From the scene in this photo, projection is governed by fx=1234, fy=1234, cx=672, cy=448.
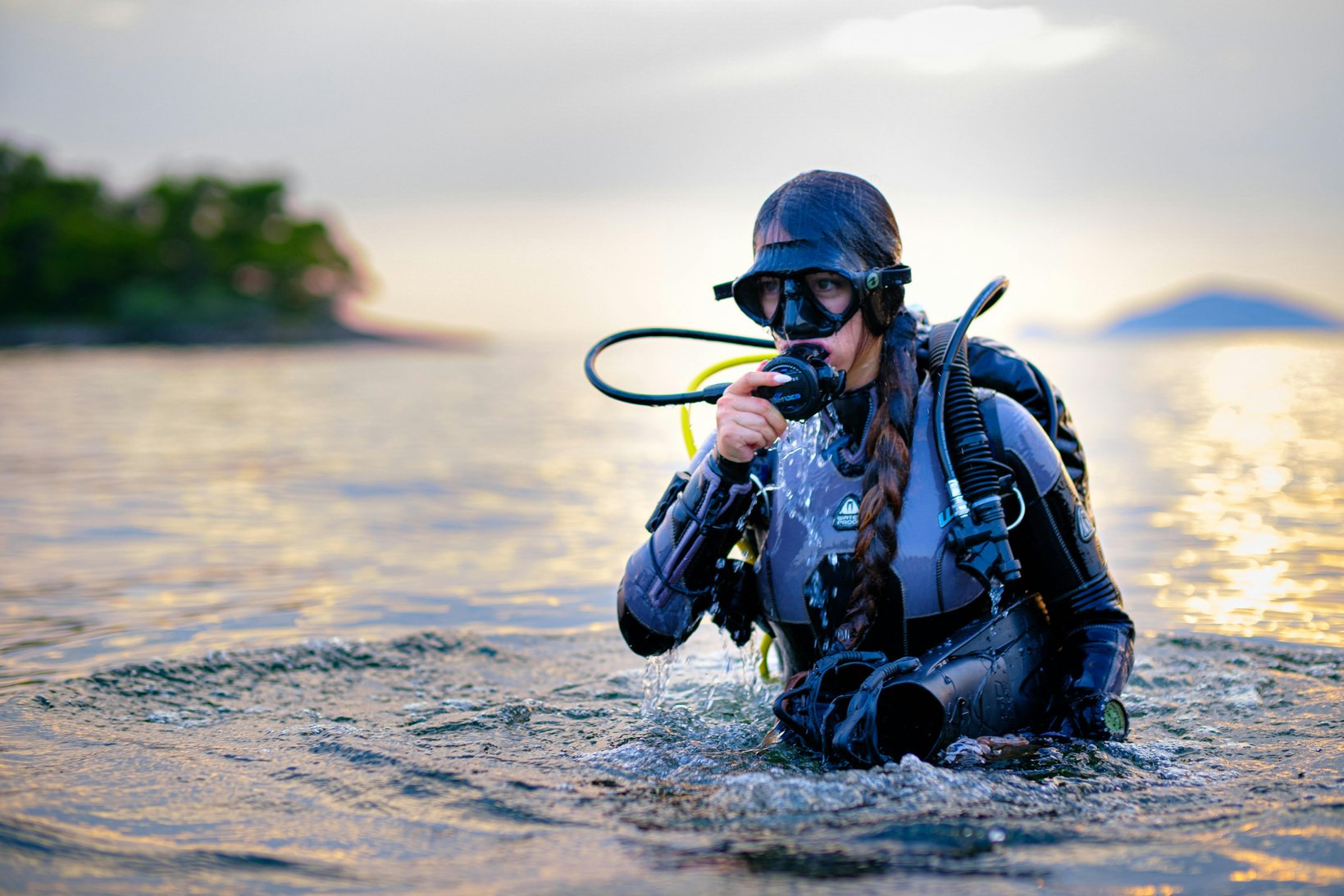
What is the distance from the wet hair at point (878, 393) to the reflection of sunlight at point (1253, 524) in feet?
10.1

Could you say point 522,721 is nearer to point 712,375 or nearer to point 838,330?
point 712,375

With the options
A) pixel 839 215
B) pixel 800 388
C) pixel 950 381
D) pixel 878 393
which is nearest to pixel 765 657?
pixel 878 393

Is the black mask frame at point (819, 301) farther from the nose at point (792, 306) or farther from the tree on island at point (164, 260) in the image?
the tree on island at point (164, 260)

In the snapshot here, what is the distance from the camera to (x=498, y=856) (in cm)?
273

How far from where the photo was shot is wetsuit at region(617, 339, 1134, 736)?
10.5 ft

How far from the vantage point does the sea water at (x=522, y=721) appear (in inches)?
105

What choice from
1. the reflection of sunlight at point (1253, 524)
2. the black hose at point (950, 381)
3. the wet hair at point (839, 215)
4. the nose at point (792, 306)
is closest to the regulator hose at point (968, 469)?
the black hose at point (950, 381)

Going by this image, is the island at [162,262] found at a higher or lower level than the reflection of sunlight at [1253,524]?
higher

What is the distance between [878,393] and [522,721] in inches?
65.3

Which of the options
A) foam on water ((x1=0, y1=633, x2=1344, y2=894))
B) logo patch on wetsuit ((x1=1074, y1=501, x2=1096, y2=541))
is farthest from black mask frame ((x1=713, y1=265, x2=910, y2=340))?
foam on water ((x1=0, y1=633, x2=1344, y2=894))

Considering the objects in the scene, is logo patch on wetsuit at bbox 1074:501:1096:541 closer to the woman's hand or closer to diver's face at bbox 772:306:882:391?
diver's face at bbox 772:306:882:391

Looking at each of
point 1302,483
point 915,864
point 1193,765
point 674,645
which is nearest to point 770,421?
point 674,645

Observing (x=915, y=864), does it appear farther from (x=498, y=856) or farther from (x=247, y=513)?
(x=247, y=513)

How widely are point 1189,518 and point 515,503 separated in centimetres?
502
